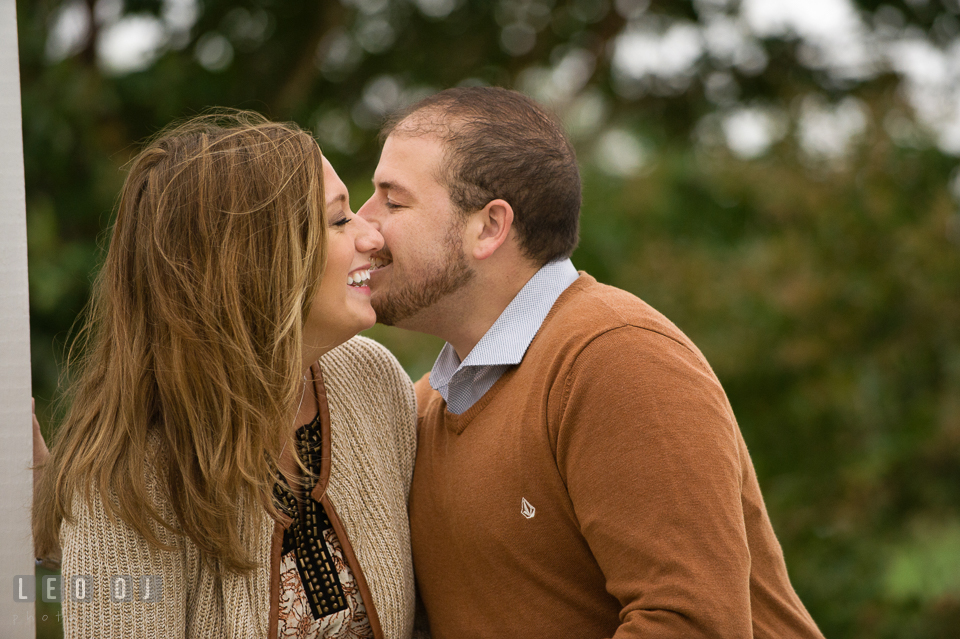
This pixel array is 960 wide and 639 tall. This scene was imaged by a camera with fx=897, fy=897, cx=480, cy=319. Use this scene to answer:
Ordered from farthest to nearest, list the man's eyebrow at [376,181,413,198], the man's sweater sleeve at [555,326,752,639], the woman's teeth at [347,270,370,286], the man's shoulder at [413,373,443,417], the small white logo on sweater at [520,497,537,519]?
the man's shoulder at [413,373,443,417], the man's eyebrow at [376,181,413,198], the woman's teeth at [347,270,370,286], the small white logo on sweater at [520,497,537,519], the man's sweater sleeve at [555,326,752,639]

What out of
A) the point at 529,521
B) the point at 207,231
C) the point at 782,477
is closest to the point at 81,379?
the point at 207,231

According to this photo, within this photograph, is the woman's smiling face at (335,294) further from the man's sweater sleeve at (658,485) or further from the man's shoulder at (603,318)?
the man's sweater sleeve at (658,485)

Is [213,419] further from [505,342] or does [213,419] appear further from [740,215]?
[740,215]

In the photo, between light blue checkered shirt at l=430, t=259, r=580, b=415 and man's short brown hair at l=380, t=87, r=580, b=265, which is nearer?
light blue checkered shirt at l=430, t=259, r=580, b=415

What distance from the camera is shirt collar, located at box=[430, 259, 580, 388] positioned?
7.16 feet

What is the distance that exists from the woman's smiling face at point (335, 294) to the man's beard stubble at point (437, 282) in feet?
0.58

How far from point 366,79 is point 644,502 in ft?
15.0

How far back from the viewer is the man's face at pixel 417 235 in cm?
233

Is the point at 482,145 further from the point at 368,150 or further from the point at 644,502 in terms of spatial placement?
the point at 368,150

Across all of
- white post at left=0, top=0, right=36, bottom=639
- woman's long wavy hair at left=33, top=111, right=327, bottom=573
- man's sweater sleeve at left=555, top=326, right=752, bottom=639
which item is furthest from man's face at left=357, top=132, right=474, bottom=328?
white post at left=0, top=0, right=36, bottom=639

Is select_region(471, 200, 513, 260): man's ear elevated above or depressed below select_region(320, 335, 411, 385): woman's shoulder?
above

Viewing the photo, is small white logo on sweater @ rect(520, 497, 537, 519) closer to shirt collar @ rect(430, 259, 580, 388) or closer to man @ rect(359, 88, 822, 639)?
man @ rect(359, 88, 822, 639)

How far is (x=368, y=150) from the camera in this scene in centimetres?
564

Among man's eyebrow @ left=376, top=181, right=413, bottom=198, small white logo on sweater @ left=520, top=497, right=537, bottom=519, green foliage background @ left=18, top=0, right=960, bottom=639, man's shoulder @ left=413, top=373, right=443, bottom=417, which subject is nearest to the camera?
small white logo on sweater @ left=520, top=497, right=537, bottom=519
